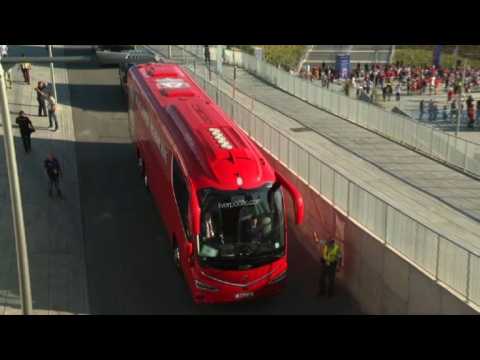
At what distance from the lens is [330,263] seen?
48.2 feet

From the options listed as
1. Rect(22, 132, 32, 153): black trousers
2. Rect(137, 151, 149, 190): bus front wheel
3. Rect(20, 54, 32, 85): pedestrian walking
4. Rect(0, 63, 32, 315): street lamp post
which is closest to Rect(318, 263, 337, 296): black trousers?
Rect(0, 63, 32, 315): street lamp post

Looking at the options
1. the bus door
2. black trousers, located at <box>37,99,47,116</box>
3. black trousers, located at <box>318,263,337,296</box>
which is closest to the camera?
the bus door

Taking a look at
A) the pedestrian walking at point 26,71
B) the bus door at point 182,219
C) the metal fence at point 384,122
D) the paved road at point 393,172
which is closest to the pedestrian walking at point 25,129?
the bus door at point 182,219

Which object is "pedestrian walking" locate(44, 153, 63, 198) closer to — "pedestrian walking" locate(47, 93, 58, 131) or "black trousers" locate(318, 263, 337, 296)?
"pedestrian walking" locate(47, 93, 58, 131)

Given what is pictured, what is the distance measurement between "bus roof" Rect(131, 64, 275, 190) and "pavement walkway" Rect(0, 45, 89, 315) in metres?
3.98

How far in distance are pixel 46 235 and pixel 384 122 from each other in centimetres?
1587

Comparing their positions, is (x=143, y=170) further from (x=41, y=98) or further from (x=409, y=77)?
(x=409, y=77)

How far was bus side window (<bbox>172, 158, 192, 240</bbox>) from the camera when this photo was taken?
46.7ft

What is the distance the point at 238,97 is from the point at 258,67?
10047 mm

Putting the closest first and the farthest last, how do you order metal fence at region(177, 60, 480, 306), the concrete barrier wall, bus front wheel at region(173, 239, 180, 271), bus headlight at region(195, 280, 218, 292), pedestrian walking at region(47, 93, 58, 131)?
metal fence at region(177, 60, 480, 306) < the concrete barrier wall < bus headlight at region(195, 280, 218, 292) < bus front wheel at region(173, 239, 180, 271) < pedestrian walking at region(47, 93, 58, 131)

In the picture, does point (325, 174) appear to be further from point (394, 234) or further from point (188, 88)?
point (188, 88)

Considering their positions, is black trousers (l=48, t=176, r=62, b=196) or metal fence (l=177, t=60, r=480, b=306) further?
black trousers (l=48, t=176, r=62, b=196)

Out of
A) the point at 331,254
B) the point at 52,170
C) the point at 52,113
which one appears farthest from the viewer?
the point at 52,113

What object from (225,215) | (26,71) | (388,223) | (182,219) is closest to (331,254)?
(388,223)
